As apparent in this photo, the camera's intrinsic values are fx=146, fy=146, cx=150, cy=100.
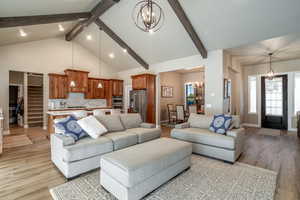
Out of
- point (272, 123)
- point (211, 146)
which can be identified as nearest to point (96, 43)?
point (211, 146)

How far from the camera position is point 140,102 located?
6.62 m

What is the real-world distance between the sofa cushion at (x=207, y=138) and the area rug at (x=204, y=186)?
457mm

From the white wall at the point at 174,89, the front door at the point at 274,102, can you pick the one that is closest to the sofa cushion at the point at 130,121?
the white wall at the point at 174,89

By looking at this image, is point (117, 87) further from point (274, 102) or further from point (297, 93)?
point (297, 93)

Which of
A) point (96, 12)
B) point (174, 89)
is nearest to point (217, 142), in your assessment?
point (96, 12)

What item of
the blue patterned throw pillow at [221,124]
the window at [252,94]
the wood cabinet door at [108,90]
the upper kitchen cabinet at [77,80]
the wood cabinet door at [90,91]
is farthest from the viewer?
the wood cabinet door at [108,90]

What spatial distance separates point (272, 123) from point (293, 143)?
8.16 feet

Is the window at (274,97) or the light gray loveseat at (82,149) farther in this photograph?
the window at (274,97)

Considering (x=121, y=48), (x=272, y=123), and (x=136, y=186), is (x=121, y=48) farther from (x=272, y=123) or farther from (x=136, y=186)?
(x=272, y=123)

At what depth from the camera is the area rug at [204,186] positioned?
6.35ft

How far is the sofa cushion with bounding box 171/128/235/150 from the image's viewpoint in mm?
2935

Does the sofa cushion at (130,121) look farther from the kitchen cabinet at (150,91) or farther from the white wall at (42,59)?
the white wall at (42,59)

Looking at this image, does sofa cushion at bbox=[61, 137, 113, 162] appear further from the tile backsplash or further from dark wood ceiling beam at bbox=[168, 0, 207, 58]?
the tile backsplash

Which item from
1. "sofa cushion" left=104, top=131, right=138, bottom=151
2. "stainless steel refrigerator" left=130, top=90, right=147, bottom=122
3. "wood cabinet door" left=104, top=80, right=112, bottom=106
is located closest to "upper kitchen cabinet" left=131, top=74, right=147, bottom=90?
"stainless steel refrigerator" left=130, top=90, right=147, bottom=122
